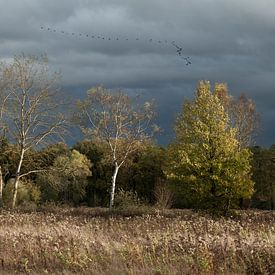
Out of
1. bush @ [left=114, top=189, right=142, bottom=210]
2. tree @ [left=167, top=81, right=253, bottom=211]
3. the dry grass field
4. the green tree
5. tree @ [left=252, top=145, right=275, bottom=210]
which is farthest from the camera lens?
the green tree

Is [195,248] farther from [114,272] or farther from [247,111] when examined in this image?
[247,111]

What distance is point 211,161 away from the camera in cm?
2689

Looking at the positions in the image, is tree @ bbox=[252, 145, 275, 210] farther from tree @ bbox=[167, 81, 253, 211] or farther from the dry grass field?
the dry grass field

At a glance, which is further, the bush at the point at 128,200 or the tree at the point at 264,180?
the tree at the point at 264,180

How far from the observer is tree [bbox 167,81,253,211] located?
2669 centimetres

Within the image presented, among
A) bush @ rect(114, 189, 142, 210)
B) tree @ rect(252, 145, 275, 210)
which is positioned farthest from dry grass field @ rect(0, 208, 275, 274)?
tree @ rect(252, 145, 275, 210)

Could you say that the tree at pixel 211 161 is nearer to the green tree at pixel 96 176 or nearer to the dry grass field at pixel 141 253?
the dry grass field at pixel 141 253

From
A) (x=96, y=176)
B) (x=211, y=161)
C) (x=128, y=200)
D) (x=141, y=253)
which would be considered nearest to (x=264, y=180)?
(x=128, y=200)

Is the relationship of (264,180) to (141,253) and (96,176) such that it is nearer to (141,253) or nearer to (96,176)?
(96,176)

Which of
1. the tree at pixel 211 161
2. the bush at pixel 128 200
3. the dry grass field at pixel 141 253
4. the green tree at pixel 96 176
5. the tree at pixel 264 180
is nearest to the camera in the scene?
the dry grass field at pixel 141 253

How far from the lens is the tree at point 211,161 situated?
87.6ft

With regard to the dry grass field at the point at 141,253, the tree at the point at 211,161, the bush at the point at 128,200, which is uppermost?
the tree at the point at 211,161

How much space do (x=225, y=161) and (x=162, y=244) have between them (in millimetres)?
17475

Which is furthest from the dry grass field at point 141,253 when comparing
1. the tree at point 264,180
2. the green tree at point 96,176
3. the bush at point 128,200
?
the green tree at point 96,176
